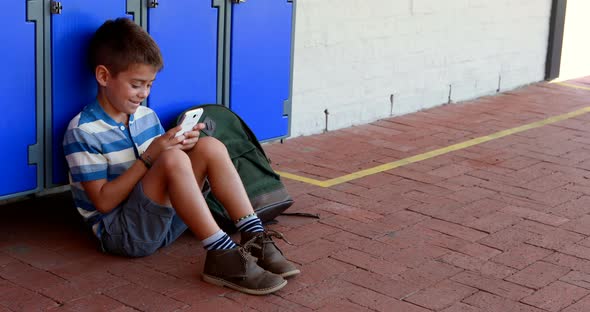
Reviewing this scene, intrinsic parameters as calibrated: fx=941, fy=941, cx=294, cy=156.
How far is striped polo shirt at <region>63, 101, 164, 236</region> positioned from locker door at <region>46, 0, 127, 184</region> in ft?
0.24

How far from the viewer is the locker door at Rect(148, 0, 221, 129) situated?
13.5 feet

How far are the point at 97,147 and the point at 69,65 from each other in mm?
351

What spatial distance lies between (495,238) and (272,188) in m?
1.06

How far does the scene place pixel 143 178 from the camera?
3707mm

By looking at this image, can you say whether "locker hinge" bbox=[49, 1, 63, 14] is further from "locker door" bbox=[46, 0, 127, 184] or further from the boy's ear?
the boy's ear

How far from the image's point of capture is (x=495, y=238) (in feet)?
14.3

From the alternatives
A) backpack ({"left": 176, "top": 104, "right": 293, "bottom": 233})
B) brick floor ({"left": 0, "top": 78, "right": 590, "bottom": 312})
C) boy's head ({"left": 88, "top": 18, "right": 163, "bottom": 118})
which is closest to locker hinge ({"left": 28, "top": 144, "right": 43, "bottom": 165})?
boy's head ({"left": 88, "top": 18, "right": 163, "bottom": 118})

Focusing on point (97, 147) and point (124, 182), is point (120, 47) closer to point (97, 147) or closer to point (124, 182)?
point (97, 147)

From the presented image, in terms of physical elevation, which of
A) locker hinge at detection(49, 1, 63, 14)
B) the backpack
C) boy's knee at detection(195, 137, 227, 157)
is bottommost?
the backpack

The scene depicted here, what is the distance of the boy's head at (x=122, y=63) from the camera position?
12.3 feet

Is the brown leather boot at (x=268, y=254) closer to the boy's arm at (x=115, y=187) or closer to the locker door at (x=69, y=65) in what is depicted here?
the boy's arm at (x=115, y=187)

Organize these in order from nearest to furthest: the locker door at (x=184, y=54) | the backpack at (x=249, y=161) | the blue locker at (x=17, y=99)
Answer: the blue locker at (x=17, y=99), the locker door at (x=184, y=54), the backpack at (x=249, y=161)

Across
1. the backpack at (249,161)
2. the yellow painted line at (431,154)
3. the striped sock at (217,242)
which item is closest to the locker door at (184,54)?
the backpack at (249,161)

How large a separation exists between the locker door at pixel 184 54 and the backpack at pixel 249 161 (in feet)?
0.24
